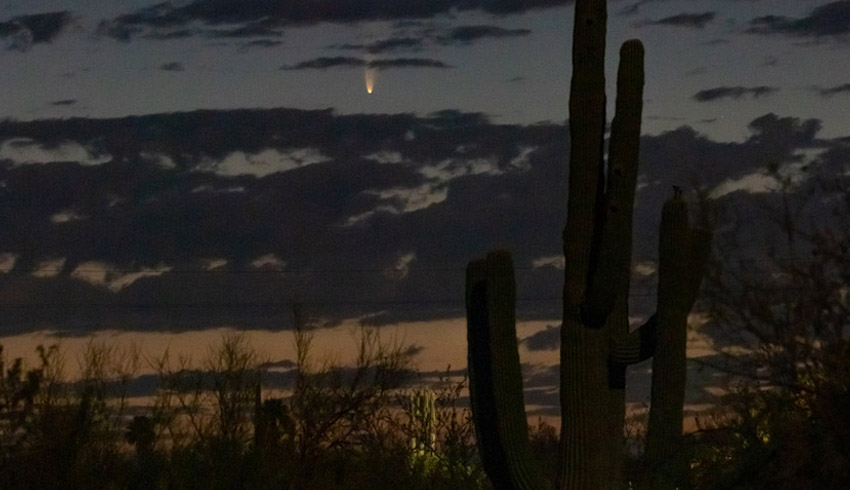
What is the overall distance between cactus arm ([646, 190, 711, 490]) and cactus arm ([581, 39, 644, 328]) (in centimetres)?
44

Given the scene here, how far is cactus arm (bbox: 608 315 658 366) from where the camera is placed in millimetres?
13406

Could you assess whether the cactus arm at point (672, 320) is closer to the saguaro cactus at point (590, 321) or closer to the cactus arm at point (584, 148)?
the saguaro cactus at point (590, 321)

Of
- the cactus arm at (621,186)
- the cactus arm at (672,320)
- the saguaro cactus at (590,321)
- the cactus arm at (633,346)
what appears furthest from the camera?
the cactus arm at (633,346)

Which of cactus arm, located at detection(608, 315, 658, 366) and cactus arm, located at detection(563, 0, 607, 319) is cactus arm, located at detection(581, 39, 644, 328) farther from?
cactus arm, located at detection(608, 315, 658, 366)

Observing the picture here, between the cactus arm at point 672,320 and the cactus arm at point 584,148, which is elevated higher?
the cactus arm at point 584,148

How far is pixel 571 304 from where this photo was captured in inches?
530

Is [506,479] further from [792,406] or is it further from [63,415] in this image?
[63,415]

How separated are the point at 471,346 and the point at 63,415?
8851 millimetres

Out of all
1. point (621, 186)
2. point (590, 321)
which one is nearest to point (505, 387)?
point (590, 321)

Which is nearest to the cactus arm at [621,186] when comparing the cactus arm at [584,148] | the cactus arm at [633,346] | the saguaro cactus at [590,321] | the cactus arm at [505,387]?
the saguaro cactus at [590,321]

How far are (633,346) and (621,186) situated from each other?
5.47 ft

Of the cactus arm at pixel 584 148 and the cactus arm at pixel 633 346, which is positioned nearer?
the cactus arm at pixel 584 148

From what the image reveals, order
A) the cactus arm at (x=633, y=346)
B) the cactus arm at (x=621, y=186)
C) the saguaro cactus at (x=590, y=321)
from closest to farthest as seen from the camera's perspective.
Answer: the cactus arm at (x=621, y=186)
the saguaro cactus at (x=590, y=321)
the cactus arm at (x=633, y=346)

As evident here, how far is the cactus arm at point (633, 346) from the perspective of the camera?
1341cm
